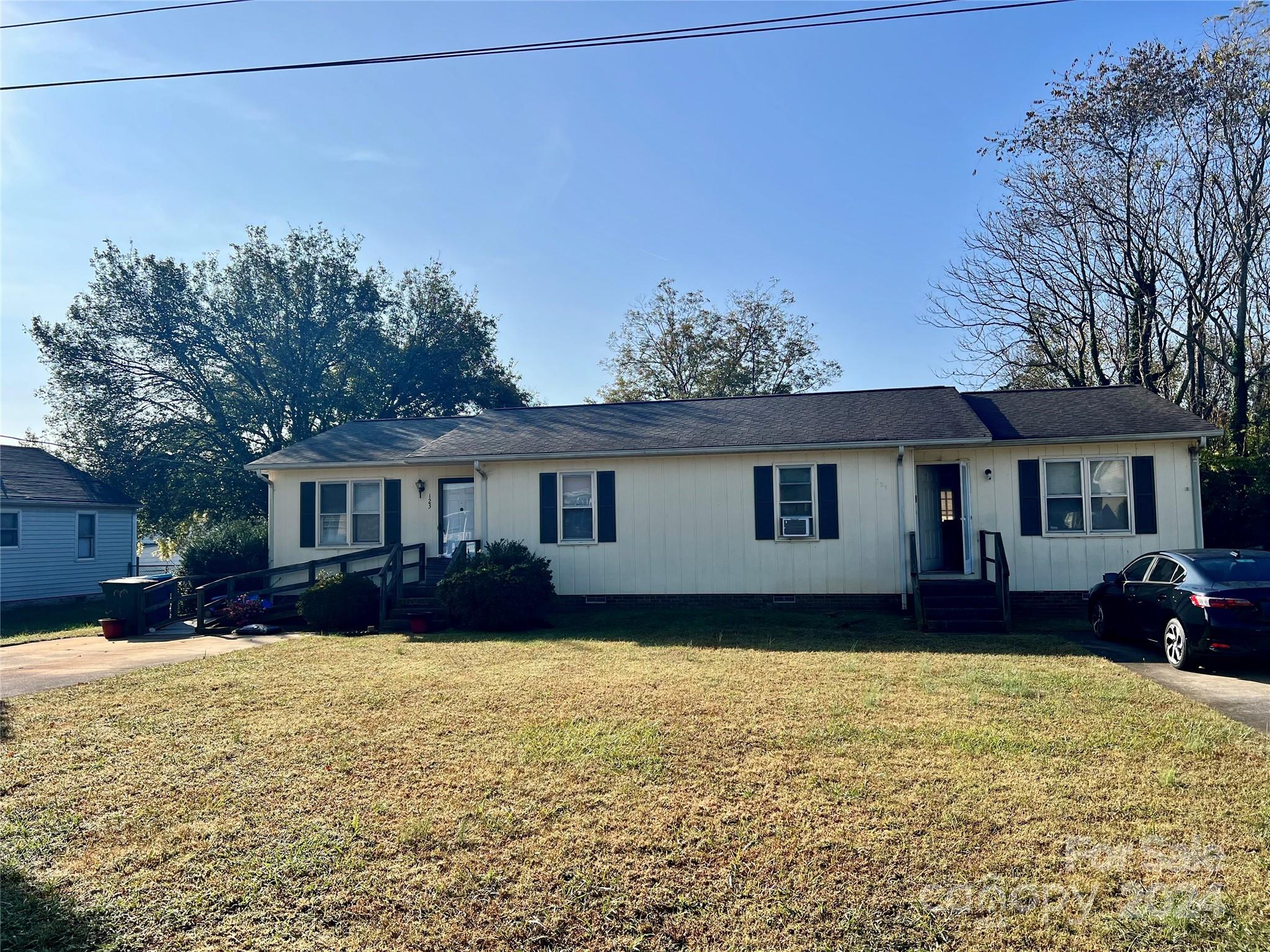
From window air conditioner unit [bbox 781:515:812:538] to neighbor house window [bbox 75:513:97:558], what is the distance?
2107 cm

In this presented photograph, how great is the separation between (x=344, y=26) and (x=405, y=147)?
188 inches

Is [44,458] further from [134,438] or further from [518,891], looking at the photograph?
[518,891]

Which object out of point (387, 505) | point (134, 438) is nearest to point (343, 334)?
point (134, 438)

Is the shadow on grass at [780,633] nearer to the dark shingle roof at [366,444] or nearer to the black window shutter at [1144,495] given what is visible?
the black window shutter at [1144,495]

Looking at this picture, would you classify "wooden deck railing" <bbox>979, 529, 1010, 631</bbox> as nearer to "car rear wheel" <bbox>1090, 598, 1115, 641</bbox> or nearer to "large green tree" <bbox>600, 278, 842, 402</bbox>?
"car rear wheel" <bbox>1090, 598, 1115, 641</bbox>

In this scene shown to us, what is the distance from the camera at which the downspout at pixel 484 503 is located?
49.5 ft

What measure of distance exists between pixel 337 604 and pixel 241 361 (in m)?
19.4

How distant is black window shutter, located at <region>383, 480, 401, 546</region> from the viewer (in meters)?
16.2

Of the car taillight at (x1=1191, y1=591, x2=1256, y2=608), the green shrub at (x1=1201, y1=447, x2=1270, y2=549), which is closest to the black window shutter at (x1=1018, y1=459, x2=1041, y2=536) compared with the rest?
the green shrub at (x1=1201, y1=447, x2=1270, y2=549)

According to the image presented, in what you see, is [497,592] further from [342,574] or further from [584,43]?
[584,43]

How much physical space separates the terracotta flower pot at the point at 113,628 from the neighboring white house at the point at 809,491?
153 inches

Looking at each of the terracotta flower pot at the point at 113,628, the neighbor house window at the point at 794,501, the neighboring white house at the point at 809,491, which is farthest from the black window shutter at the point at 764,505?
the terracotta flower pot at the point at 113,628

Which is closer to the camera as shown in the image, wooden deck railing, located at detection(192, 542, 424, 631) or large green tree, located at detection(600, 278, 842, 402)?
wooden deck railing, located at detection(192, 542, 424, 631)

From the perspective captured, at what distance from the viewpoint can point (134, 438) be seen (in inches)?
1040
